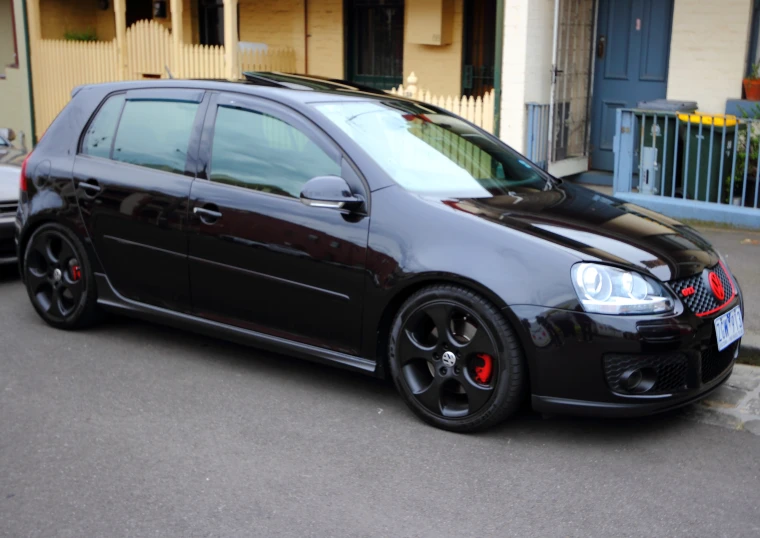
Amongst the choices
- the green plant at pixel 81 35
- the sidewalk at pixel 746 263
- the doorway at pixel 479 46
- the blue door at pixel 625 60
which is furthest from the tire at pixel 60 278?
the green plant at pixel 81 35

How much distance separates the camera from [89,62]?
14.3 meters

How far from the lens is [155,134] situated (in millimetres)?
5469

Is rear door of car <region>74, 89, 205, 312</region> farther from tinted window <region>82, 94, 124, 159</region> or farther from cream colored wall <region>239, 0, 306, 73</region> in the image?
cream colored wall <region>239, 0, 306, 73</region>

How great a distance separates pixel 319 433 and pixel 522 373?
1.03 m

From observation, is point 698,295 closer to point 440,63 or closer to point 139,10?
point 440,63

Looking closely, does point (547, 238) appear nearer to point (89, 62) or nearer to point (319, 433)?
point (319, 433)

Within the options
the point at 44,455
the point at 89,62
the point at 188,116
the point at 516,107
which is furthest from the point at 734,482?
the point at 89,62

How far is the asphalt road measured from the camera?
3607 mm

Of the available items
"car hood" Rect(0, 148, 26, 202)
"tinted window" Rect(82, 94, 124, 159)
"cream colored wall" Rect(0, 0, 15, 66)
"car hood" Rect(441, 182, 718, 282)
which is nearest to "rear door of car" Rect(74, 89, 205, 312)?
"tinted window" Rect(82, 94, 124, 159)

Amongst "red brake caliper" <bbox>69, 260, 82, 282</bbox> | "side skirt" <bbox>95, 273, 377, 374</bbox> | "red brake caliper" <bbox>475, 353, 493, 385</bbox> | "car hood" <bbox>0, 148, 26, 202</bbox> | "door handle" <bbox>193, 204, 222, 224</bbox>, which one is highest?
"door handle" <bbox>193, 204, 222, 224</bbox>

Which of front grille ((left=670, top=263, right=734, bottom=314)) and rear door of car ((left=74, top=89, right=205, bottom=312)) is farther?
rear door of car ((left=74, top=89, right=205, bottom=312))

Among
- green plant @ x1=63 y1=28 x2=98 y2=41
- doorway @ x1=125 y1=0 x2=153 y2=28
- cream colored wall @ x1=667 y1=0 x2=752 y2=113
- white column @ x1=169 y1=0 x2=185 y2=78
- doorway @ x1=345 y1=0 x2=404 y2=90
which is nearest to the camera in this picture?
cream colored wall @ x1=667 y1=0 x2=752 y2=113

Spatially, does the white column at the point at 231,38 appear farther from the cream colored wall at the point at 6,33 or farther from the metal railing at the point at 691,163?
the cream colored wall at the point at 6,33

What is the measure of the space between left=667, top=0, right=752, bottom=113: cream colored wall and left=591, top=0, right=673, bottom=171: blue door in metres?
0.38
